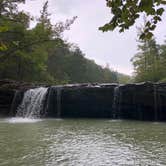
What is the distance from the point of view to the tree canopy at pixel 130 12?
2.66 metres

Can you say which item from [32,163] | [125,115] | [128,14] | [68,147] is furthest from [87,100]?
[128,14]

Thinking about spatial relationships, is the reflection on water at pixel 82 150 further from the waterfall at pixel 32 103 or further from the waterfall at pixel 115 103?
the waterfall at pixel 32 103

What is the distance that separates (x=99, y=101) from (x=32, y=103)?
13.2 feet

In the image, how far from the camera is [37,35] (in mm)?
10297

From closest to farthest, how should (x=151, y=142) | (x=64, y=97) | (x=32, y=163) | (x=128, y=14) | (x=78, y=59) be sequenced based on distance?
(x=128, y=14)
(x=32, y=163)
(x=151, y=142)
(x=64, y=97)
(x=78, y=59)

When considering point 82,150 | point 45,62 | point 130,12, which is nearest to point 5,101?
point 82,150

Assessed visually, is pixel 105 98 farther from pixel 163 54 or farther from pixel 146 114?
→ pixel 163 54

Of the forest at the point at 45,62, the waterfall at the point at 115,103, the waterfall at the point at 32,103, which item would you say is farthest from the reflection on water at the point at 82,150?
the waterfall at the point at 32,103

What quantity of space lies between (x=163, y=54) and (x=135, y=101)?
20.8 m

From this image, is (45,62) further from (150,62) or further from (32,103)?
(32,103)

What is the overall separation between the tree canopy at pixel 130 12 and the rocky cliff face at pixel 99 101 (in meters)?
16.6

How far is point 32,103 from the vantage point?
21391 millimetres

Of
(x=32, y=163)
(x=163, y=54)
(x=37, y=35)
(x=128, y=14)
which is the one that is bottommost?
(x=32, y=163)

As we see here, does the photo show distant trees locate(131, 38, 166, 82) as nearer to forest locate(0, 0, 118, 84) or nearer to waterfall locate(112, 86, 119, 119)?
forest locate(0, 0, 118, 84)
